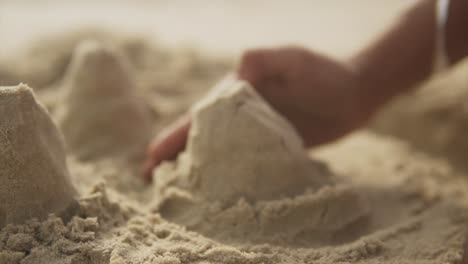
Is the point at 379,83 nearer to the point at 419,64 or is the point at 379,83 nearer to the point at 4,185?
the point at 419,64

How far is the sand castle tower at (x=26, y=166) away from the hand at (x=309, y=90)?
0.36m

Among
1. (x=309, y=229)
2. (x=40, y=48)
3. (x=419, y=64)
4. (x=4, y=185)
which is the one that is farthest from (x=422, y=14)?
(x=40, y=48)

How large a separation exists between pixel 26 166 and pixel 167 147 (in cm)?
40

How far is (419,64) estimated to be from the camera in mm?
1474

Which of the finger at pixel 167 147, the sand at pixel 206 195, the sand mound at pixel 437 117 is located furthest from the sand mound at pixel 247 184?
the sand mound at pixel 437 117

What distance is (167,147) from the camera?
1111 mm

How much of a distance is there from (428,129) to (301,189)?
79cm

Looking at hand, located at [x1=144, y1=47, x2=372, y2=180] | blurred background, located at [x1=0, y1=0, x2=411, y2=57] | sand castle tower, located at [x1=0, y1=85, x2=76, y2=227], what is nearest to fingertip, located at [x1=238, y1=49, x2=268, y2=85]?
hand, located at [x1=144, y1=47, x2=372, y2=180]

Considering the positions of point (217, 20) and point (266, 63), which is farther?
point (217, 20)

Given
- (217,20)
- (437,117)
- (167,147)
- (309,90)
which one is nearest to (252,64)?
(309,90)

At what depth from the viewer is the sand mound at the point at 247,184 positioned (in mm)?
841

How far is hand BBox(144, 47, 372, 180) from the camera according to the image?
49.6 inches

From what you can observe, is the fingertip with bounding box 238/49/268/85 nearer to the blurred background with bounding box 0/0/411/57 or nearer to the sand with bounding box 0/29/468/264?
the sand with bounding box 0/29/468/264

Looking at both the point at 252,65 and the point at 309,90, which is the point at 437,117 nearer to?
the point at 309,90
